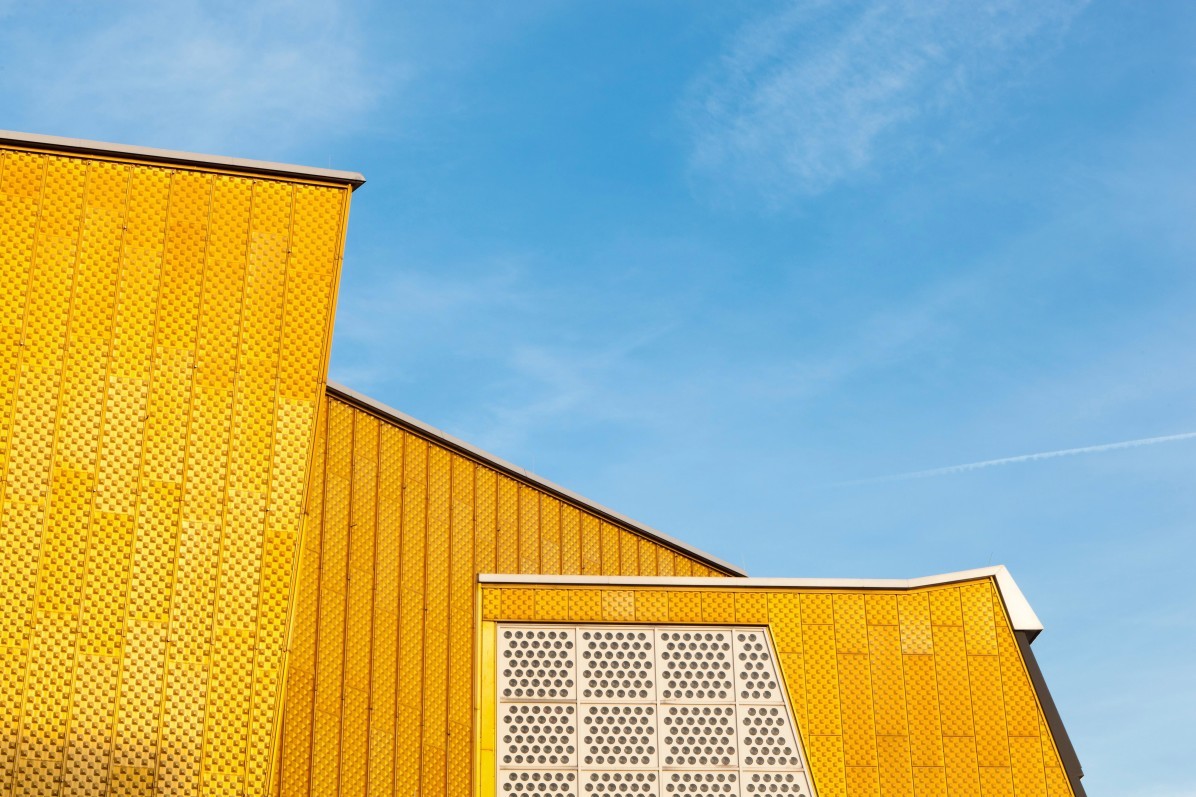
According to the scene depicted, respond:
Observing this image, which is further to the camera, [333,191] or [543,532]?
[543,532]

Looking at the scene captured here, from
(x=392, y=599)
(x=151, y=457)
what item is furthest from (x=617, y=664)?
(x=151, y=457)

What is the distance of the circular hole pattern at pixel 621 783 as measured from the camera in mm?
22328

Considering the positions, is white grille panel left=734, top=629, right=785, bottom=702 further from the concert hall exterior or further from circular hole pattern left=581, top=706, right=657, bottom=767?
circular hole pattern left=581, top=706, right=657, bottom=767

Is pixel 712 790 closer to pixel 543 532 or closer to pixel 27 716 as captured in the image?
pixel 543 532

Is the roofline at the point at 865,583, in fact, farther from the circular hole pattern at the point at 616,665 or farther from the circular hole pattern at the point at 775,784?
the circular hole pattern at the point at 775,784

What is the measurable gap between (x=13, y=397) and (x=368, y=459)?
5.53 m

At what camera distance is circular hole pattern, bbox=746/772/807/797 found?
22.7 metres

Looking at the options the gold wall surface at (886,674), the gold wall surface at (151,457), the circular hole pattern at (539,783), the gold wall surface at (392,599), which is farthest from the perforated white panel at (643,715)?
the gold wall surface at (151,457)

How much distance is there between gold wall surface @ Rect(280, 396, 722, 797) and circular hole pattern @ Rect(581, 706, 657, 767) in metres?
1.95

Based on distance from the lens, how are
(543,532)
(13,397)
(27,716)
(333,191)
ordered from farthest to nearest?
1. (543,532)
2. (333,191)
3. (13,397)
4. (27,716)

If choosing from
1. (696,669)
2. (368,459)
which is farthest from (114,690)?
(696,669)

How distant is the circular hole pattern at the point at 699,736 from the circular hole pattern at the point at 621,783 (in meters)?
0.44

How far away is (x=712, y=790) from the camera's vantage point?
74.1 feet

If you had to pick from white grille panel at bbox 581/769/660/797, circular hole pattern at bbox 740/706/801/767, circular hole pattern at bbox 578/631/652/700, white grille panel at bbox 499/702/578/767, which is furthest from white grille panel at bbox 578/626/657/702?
circular hole pattern at bbox 740/706/801/767
